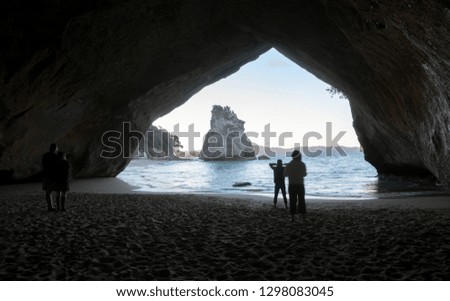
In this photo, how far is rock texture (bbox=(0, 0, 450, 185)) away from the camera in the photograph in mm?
11367

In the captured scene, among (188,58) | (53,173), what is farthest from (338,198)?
(53,173)

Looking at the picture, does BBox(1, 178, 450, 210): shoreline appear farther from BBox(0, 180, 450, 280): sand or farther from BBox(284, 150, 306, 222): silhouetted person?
BBox(284, 150, 306, 222): silhouetted person

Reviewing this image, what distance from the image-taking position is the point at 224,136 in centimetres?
13262

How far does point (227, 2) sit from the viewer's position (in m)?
17.9

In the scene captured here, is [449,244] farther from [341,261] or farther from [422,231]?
[341,261]

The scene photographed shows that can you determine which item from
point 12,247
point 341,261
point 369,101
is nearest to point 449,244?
point 341,261

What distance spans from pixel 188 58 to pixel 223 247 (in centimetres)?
1786

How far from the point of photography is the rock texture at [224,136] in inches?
5231

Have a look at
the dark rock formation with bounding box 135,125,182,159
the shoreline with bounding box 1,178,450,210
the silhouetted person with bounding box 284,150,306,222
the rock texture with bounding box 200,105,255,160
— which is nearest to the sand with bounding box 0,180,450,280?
the silhouetted person with bounding box 284,150,306,222

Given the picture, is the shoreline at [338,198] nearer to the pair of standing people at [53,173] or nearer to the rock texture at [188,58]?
the rock texture at [188,58]

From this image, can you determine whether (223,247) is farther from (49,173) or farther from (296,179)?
(49,173)

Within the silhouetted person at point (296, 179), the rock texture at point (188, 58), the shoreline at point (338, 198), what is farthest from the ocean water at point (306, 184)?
the silhouetted person at point (296, 179)

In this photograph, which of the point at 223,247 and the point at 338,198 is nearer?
the point at 223,247

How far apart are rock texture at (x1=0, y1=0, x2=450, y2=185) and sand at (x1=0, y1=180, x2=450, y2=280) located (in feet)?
15.8
